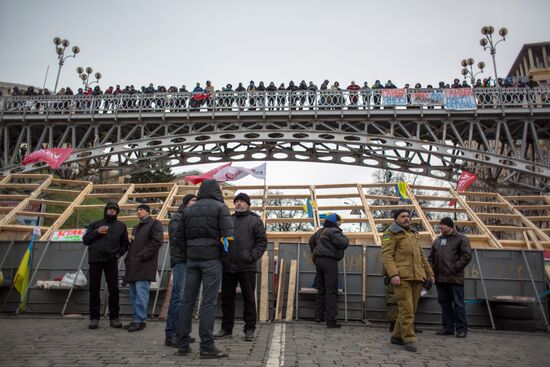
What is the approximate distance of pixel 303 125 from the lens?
19.5m

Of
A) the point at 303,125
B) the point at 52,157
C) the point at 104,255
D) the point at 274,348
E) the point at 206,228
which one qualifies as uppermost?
the point at 303,125

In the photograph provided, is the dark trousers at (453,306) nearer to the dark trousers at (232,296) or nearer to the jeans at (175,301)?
the dark trousers at (232,296)

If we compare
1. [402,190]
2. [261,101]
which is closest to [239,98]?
[261,101]

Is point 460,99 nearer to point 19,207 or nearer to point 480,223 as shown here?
point 480,223

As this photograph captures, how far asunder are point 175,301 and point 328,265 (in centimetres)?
252

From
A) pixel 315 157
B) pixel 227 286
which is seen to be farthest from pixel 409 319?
pixel 315 157

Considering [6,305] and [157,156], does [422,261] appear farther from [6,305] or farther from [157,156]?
[157,156]

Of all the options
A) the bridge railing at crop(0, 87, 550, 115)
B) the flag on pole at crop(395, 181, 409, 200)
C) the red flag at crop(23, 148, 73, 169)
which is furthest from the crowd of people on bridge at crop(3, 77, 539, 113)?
Answer: the flag on pole at crop(395, 181, 409, 200)

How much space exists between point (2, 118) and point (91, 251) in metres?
18.9

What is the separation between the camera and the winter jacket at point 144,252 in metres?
5.52

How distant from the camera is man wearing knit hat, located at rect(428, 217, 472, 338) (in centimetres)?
569

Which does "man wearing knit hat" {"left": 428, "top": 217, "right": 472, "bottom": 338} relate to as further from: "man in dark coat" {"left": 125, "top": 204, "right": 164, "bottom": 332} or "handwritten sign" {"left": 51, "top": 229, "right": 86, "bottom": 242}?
"handwritten sign" {"left": 51, "top": 229, "right": 86, "bottom": 242}

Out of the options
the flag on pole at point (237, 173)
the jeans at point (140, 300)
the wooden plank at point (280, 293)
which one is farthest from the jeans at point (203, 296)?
the flag on pole at point (237, 173)

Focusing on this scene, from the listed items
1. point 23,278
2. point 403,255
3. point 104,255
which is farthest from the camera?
point 23,278
